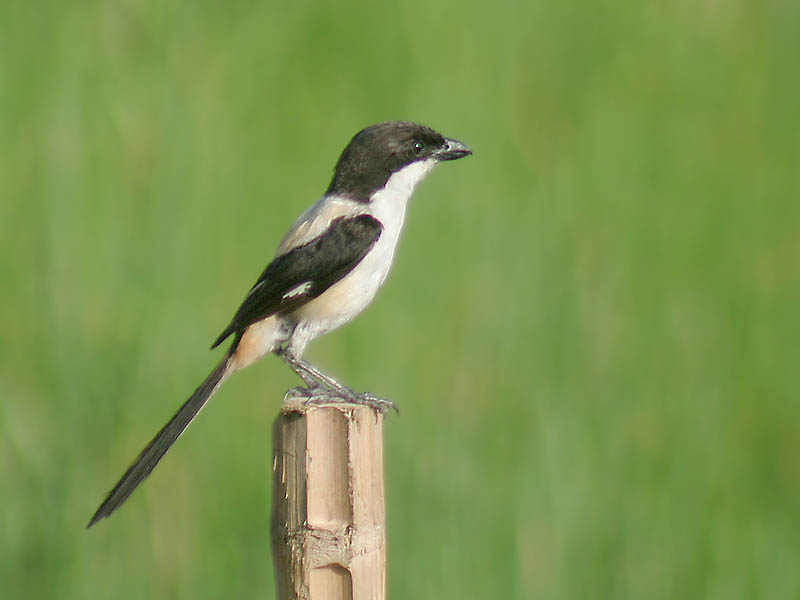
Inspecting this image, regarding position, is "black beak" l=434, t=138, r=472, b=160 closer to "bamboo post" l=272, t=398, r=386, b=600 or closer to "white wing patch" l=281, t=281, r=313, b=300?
"white wing patch" l=281, t=281, r=313, b=300

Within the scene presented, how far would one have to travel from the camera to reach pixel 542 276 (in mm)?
6953

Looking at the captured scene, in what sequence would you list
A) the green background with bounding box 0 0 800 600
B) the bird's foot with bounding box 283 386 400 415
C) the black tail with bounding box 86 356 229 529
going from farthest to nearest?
the green background with bounding box 0 0 800 600 → the bird's foot with bounding box 283 386 400 415 → the black tail with bounding box 86 356 229 529

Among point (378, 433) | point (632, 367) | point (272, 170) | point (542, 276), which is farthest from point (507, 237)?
point (378, 433)

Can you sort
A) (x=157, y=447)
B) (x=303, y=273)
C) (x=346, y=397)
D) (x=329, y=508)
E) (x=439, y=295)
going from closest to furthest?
(x=329, y=508) < (x=157, y=447) < (x=346, y=397) < (x=303, y=273) < (x=439, y=295)

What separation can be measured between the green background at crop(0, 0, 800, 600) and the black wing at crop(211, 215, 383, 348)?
4.75ft

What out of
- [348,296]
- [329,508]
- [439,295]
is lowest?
[329,508]

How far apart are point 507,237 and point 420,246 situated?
51 centimetres

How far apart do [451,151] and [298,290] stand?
0.93 metres

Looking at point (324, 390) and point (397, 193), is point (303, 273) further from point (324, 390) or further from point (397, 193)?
point (397, 193)

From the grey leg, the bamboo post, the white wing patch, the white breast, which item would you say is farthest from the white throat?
the bamboo post

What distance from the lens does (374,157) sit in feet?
14.8

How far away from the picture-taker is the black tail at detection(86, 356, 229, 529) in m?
3.53

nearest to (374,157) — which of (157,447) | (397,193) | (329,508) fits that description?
(397,193)

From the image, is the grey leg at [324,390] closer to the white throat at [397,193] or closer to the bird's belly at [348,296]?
the bird's belly at [348,296]
